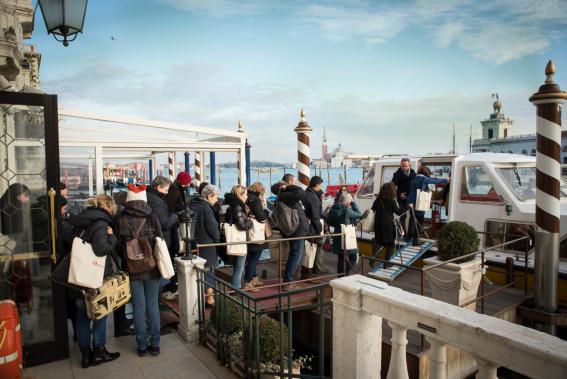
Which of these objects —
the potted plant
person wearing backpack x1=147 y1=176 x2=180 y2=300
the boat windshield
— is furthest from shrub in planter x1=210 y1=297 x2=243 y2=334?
the boat windshield

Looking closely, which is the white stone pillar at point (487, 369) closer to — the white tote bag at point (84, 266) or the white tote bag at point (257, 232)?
the white tote bag at point (84, 266)

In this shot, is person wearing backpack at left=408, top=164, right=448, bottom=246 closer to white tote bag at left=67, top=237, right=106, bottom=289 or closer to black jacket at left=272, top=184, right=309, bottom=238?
black jacket at left=272, top=184, right=309, bottom=238

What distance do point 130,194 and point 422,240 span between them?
611 centimetres

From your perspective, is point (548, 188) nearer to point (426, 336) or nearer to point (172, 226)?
point (426, 336)

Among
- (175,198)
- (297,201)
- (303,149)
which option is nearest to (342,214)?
(297,201)

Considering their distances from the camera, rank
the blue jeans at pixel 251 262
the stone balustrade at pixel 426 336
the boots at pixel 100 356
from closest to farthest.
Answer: the stone balustrade at pixel 426 336 < the boots at pixel 100 356 < the blue jeans at pixel 251 262

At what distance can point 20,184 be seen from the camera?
4223 millimetres

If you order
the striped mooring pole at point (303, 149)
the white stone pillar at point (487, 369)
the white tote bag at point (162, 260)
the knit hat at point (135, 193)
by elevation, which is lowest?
the white stone pillar at point (487, 369)

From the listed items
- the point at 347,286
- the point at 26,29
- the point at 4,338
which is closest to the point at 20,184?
the point at 4,338

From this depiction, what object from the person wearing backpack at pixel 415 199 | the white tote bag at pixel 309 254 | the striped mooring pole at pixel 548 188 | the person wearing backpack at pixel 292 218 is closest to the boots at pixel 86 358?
the person wearing backpack at pixel 292 218

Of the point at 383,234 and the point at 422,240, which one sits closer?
the point at 383,234

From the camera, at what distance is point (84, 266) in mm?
3936

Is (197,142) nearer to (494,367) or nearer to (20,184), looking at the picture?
(20,184)

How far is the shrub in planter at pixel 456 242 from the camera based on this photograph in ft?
18.6
